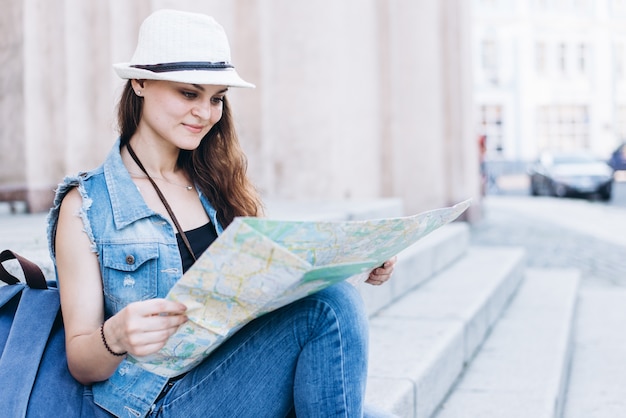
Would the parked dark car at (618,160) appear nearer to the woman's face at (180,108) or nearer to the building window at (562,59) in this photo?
the building window at (562,59)

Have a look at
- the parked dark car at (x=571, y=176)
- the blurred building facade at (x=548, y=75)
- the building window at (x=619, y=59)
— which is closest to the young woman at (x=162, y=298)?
the parked dark car at (x=571, y=176)

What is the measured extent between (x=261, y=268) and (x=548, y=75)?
3651 centimetres

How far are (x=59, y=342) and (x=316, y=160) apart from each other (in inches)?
208

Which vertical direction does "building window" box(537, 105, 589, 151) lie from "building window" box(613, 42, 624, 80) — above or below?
below

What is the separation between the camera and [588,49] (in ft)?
121

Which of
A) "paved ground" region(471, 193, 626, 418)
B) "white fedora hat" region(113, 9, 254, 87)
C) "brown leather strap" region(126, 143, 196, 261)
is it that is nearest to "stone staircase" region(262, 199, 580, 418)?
"paved ground" region(471, 193, 626, 418)

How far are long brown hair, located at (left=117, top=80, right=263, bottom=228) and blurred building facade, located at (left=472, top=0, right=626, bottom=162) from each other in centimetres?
3294

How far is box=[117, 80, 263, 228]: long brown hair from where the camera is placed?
2.22 meters

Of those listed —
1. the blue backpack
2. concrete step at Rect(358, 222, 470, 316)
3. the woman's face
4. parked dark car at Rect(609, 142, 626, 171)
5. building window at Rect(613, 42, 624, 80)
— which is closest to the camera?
the blue backpack

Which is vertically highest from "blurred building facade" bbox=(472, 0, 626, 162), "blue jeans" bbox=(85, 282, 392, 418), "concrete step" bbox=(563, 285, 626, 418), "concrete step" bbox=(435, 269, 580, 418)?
"blurred building facade" bbox=(472, 0, 626, 162)

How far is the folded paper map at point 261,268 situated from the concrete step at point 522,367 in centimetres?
162

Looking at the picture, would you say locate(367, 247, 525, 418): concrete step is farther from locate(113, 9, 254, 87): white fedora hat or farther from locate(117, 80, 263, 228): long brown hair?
locate(113, 9, 254, 87): white fedora hat

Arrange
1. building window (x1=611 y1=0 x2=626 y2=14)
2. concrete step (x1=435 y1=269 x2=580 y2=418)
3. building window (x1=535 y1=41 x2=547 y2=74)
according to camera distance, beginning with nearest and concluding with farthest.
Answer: concrete step (x1=435 y1=269 x2=580 y2=418) → building window (x1=535 y1=41 x2=547 y2=74) → building window (x1=611 y1=0 x2=626 y2=14)

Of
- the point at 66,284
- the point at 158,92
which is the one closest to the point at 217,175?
the point at 158,92
